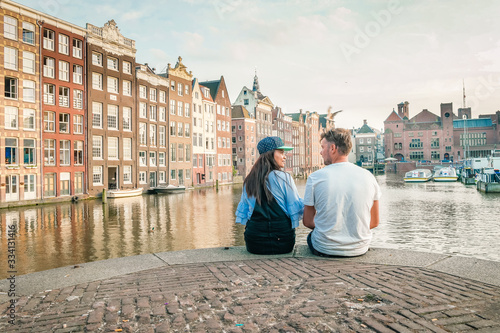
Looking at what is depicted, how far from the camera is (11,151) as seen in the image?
105 feet

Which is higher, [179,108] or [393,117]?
[393,117]

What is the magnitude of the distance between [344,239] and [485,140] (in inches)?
5120

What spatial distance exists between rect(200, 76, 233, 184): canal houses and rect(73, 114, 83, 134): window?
27013 mm

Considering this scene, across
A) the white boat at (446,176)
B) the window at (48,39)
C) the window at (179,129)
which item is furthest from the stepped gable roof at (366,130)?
the window at (48,39)

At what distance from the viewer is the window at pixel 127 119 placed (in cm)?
4419

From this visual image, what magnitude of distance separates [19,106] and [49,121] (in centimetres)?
306

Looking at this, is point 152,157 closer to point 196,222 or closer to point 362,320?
point 196,222

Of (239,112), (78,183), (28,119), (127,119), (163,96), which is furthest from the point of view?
(239,112)

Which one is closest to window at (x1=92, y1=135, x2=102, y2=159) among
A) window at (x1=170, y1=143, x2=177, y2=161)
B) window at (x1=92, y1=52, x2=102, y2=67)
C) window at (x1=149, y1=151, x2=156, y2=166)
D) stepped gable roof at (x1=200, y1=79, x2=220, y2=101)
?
window at (x1=92, y1=52, x2=102, y2=67)

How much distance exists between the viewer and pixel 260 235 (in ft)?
20.1

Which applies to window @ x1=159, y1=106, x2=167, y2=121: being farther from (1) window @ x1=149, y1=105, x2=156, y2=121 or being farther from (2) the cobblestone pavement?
(2) the cobblestone pavement

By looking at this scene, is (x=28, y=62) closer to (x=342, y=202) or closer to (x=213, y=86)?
(x=213, y=86)

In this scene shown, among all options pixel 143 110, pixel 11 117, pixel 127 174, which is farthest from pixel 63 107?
pixel 143 110

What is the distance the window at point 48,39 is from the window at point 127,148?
1207 cm
